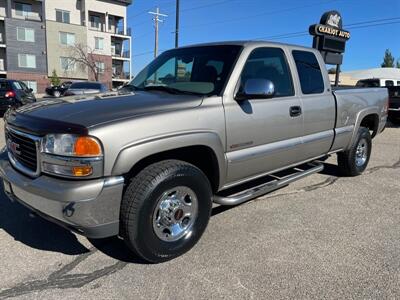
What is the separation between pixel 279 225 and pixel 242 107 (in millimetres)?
1400

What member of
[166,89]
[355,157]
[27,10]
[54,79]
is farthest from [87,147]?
[27,10]

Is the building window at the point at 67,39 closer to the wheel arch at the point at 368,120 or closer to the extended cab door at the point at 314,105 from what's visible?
the wheel arch at the point at 368,120

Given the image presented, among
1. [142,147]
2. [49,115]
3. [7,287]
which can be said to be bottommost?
[7,287]

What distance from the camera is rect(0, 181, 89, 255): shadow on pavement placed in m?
3.55

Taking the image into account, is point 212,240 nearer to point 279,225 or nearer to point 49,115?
point 279,225

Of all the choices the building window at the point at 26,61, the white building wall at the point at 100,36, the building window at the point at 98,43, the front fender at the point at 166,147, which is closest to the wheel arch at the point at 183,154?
the front fender at the point at 166,147

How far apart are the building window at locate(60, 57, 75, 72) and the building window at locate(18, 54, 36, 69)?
11.5 ft

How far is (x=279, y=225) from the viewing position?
4.15 meters

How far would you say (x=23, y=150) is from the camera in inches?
125

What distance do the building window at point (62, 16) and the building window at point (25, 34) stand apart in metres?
3.73

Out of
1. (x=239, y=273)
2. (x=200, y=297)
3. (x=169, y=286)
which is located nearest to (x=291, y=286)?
(x=239, y=273)

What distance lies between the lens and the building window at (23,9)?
44.2 meters

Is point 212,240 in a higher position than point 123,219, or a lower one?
lower

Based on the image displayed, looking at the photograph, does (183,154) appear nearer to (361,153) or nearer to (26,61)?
(361,153)
